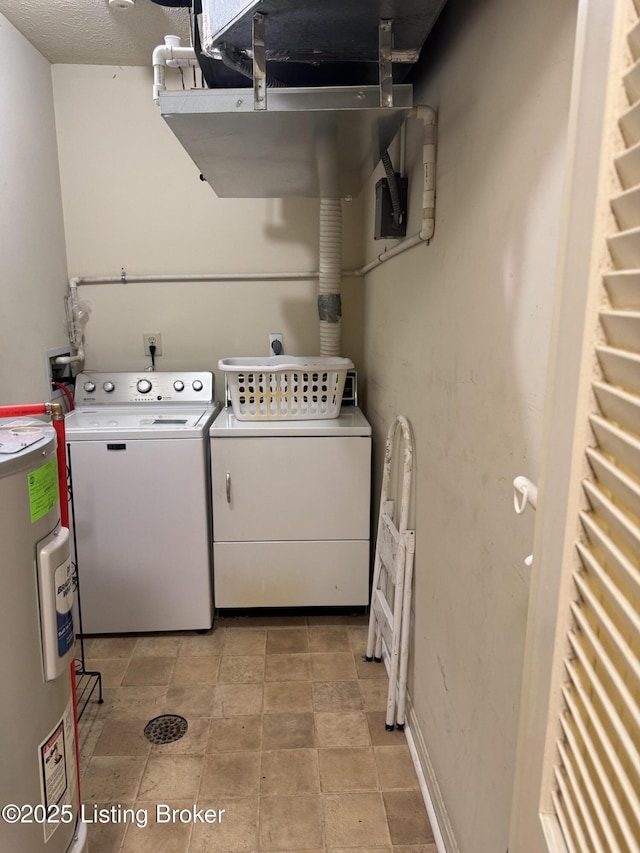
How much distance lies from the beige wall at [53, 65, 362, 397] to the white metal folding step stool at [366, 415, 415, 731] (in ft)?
3.85

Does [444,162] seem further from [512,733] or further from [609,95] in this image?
[512,733]

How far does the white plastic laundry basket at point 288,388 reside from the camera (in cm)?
229

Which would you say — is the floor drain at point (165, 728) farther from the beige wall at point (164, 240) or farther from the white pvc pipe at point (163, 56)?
the white pvc pipe at point (163, 56)

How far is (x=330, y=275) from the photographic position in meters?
2.60

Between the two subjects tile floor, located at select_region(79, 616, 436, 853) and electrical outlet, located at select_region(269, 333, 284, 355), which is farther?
electrical outlet, located at select_region(269, 333, 284, 355)

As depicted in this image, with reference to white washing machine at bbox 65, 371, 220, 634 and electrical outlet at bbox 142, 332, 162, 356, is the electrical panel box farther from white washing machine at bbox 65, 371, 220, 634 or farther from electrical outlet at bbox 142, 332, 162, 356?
electrical outlet at bbox 142, 332, 162, 356

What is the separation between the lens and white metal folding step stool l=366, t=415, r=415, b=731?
1.68 metres

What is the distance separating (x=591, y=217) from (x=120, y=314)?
2.68 m

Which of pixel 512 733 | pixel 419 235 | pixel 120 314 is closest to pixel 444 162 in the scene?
pixel 419 235

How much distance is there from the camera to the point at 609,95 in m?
0.43

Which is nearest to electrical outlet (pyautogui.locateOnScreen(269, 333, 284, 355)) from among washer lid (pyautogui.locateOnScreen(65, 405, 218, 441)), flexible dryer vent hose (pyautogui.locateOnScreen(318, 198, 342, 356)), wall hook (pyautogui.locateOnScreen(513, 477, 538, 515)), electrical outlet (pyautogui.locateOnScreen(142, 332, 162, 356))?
flexible dryer vent hose (pyautogui.locateOnScreen(318, 198, 342, 356))

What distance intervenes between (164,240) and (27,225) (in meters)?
0.64

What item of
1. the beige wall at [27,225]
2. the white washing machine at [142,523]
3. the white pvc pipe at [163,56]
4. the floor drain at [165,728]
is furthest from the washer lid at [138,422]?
the white pvc pipe at [163,56]

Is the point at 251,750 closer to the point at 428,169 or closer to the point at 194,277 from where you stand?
the point at 428,169
